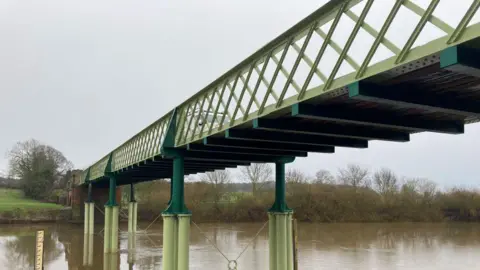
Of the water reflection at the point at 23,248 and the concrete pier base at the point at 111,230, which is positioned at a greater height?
the concrete pier base at the point at 111,230

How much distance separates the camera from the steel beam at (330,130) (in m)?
11.4

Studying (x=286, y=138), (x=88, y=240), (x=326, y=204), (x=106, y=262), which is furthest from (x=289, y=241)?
(x=326, y=204)

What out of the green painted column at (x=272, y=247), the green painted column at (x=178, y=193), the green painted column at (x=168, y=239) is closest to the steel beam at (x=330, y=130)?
the green painted column at (x=178, y=193)

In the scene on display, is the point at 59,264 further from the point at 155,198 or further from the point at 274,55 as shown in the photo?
the point at 155,198

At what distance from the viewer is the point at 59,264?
3434 cm

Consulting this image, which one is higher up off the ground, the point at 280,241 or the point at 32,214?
the point at 280,241

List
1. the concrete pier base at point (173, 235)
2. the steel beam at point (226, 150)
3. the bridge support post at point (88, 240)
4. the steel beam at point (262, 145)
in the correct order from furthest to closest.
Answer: the bridge support post at point (88, 240), the concrete pier base at point (173, 235), the steel beam at point (226, 150), the steel beam at point (262, 145)

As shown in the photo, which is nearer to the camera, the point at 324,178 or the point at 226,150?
the point at 226,150

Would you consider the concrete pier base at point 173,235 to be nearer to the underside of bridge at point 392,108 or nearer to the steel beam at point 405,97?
the underside of bridge at point 392,108

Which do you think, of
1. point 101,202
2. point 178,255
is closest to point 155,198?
point 101,202

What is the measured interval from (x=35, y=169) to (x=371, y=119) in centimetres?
8979

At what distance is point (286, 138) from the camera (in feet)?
45.2

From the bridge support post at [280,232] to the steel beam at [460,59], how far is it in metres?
14.1

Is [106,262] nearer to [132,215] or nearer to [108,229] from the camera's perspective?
[108,229]
